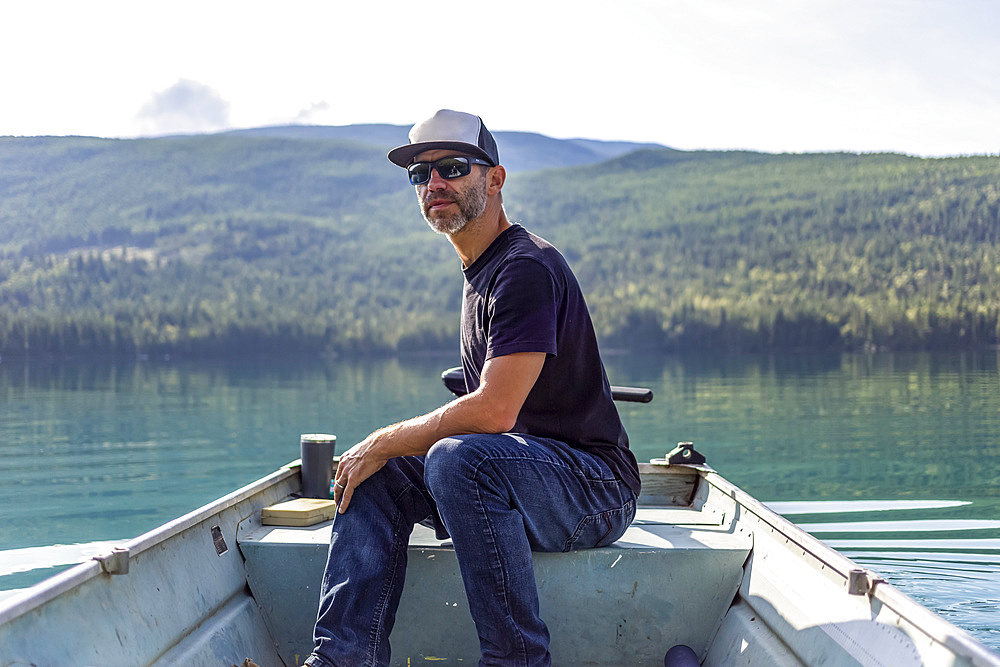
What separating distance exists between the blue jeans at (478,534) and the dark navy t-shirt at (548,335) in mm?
105

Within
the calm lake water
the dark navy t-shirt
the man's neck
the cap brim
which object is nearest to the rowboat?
the dark navy t-shirt

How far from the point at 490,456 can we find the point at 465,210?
37.9 inches

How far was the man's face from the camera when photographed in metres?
3.28

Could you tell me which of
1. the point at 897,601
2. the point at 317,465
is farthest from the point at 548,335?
the point at 317,465

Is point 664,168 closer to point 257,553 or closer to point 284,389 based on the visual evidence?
point 284,389

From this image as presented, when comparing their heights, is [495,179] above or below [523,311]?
above

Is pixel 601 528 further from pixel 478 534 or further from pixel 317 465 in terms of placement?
pixel 317 465

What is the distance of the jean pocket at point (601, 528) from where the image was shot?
3.21m

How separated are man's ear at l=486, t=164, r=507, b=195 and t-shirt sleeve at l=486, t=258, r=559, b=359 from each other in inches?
18.6

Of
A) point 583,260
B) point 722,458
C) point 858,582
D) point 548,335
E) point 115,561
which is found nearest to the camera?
point 858,582

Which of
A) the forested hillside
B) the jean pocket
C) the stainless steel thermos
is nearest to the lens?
the jean pocket

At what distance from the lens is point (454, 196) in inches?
129

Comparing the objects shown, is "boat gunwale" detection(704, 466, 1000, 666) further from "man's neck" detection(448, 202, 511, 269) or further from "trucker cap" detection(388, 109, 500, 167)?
"trucker cap" detection(388, 109, 500, 167)

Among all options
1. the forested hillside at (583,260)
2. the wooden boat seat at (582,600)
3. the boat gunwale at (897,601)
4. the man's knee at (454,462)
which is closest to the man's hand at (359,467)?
the man's knee at (454,462)
